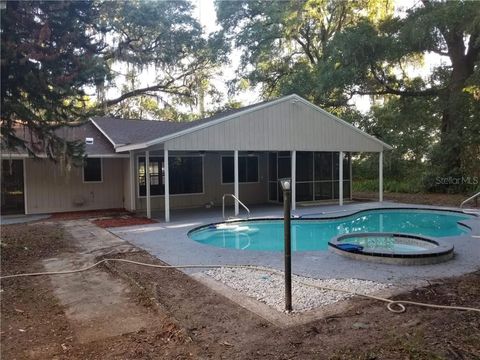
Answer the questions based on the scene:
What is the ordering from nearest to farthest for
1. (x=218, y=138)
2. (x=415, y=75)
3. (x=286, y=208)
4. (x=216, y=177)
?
1. (x=286, y=208)
2. (x=218, y=138)
3. (x=216, y=177)
4. (x=415, y=75)

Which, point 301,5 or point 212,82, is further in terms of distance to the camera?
point 212,82

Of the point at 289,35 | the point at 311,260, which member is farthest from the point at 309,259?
the point at 289,35

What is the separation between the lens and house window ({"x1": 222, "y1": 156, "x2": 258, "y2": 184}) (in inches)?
601

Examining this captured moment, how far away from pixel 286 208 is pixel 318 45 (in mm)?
21713

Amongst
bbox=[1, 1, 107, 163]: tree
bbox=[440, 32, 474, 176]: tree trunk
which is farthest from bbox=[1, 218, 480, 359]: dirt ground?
bbox=[440, 32, 474, 176]: tree trunk

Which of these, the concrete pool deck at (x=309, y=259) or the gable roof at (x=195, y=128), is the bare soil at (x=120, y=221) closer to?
the concrete pool deck at (x=309, y=259)

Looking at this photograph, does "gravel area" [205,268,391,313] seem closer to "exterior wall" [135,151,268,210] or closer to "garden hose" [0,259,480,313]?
"garden hose" [0,259,480,313]

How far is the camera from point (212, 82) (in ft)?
84.0

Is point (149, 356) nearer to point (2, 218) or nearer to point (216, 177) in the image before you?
point (2, 218)

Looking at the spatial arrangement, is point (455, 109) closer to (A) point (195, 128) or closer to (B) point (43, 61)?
(A) point (195, 128)

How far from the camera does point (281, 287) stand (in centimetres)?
487

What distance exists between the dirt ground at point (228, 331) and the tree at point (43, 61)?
3228mm

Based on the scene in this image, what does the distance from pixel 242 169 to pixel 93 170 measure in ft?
18.0

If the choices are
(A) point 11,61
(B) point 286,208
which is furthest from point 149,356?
(A) point 11,61
